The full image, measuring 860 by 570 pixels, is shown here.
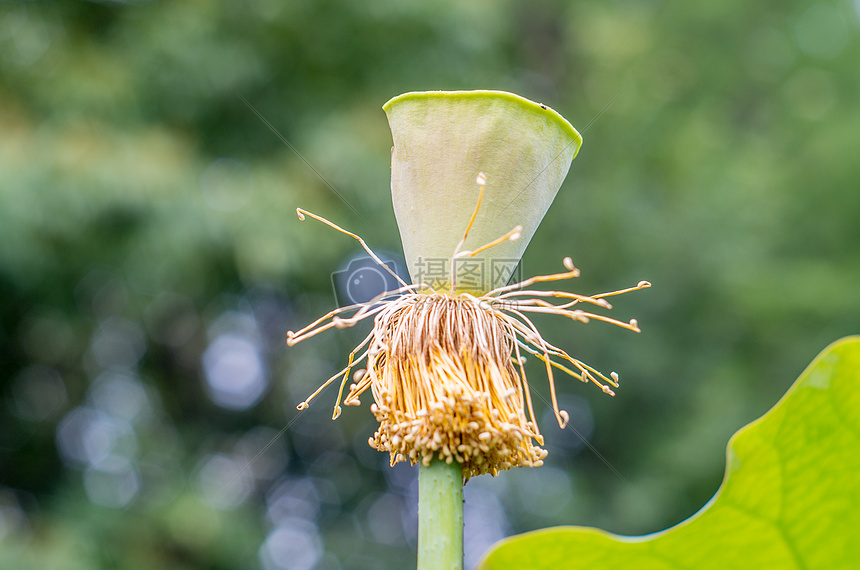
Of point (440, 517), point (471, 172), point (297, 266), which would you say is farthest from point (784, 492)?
point (297, 266)

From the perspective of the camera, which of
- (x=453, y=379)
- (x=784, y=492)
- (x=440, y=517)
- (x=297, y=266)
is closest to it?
(x=784, y=492)

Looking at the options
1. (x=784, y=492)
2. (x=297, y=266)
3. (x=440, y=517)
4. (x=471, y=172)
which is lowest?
(x=297, y=266)

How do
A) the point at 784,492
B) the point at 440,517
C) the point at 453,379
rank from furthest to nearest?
the point at 453,379
the point at 440,517
the point at 784,492

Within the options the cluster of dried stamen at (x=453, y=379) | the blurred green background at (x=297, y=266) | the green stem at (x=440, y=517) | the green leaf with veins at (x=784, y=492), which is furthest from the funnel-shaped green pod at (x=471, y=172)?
the blurred green background at (x=297, y=266)

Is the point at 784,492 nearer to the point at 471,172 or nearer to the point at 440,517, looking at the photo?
the point at 440,517

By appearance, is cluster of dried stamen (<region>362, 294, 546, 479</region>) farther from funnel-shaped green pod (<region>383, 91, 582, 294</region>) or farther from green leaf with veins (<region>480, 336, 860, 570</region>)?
green leaf with veins (<region>480, 336, 860, 570</region>)

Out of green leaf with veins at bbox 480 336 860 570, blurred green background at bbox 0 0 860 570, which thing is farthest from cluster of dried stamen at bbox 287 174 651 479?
blurred green background at bbox 0 0 860 570

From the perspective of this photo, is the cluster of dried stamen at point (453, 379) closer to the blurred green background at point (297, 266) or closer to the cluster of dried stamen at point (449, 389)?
the cluster of dried stamen at point (449, 389)
